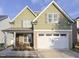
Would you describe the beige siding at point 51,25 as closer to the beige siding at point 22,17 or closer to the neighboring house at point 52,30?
the neighboring house at point 52,30

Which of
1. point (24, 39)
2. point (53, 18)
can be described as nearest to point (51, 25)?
point (53, 18)

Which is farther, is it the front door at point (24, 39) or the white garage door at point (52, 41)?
the front door at point (24, 39)

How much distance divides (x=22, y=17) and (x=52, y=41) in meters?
9.09

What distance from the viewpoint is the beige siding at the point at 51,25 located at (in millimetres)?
39719

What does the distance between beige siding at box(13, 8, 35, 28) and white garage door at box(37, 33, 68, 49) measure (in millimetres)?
7219

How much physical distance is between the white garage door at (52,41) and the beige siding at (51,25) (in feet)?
4.17

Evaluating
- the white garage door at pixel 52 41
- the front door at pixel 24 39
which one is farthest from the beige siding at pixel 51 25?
the front door at pixel 24 39

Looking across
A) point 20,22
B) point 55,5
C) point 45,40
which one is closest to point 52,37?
point 45,40

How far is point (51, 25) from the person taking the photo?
1566 inches

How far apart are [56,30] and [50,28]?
1.00 meters

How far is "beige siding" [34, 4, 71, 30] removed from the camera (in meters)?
39.7

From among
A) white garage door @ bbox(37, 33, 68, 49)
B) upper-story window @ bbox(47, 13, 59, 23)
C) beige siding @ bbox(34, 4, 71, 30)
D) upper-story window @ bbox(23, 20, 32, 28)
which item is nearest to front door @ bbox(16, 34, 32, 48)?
upper-story window @ bbox(23, 20, 32, 28)

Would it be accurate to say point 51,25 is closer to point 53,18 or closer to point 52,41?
point 53,18

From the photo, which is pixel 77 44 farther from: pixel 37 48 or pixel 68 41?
pixel 37 48
